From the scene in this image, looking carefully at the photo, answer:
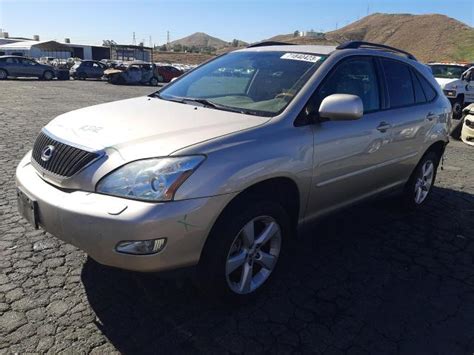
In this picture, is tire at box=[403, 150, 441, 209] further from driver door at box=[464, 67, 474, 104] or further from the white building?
the white building

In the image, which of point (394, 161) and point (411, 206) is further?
point (411, 206)

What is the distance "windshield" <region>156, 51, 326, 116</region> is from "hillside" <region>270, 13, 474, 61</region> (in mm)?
54213

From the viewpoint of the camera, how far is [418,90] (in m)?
4.69

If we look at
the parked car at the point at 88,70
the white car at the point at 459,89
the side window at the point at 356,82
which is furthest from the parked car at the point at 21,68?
the side window at the point at 356,82

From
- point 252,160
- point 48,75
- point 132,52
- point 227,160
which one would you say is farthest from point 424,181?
point 132,52

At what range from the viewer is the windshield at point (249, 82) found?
3.38 m

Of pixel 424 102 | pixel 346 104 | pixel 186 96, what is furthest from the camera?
pixel 424 102

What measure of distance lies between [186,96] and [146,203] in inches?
65.8

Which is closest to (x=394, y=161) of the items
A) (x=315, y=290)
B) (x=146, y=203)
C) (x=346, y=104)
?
(x=346, y=104)

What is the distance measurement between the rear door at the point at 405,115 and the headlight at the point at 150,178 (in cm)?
226

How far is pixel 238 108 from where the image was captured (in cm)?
334

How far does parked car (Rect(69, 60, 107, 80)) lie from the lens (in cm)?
3134

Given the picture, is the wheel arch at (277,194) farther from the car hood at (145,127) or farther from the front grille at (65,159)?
the front grille at (65,159)

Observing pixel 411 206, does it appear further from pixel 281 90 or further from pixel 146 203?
pixel 146 203
